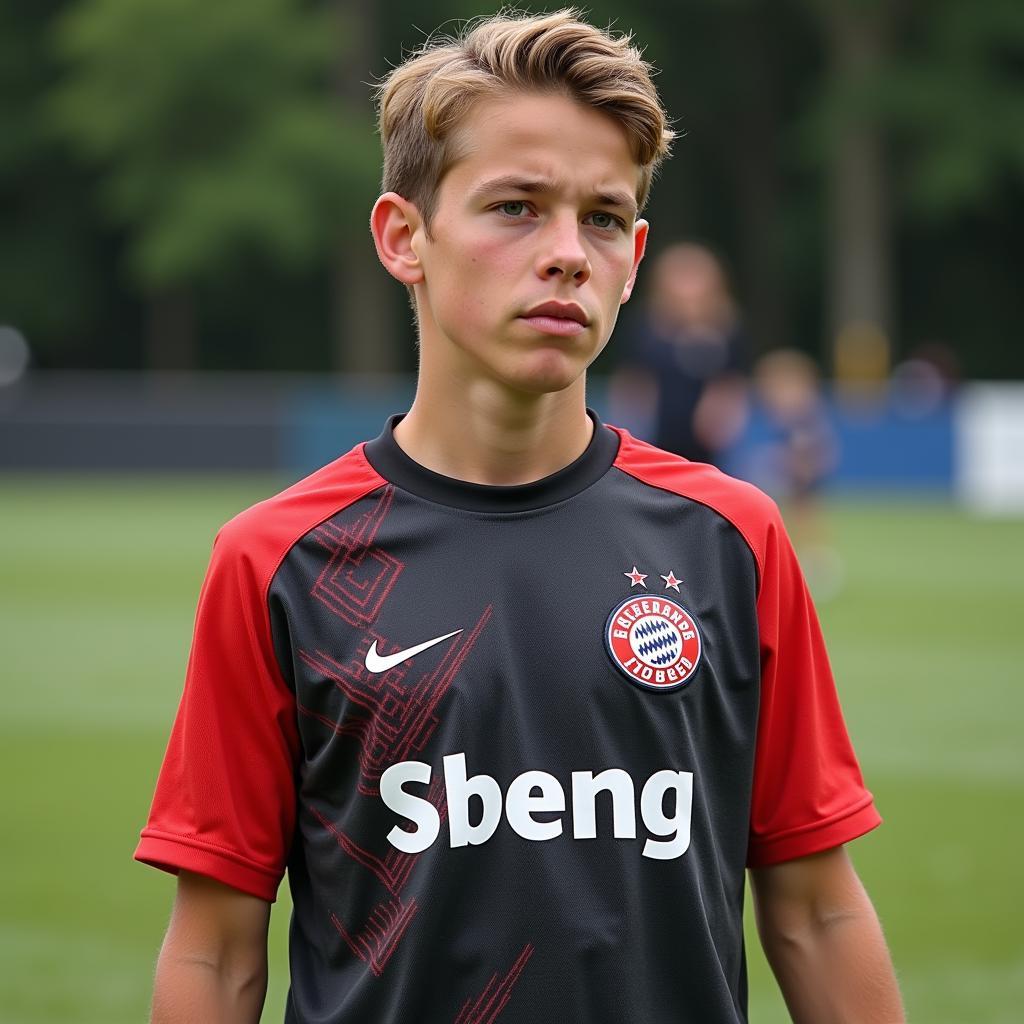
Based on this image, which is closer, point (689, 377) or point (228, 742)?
point (228, 742)

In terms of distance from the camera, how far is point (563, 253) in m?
2.35

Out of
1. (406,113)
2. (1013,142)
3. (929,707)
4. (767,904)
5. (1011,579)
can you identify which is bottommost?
(767,904)

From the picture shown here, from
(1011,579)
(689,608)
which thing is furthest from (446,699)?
(1011,579)

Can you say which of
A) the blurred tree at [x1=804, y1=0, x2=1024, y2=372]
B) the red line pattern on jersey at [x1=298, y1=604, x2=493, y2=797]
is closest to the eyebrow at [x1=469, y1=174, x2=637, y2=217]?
the red line pattern on jersey at [x1=298, y1=604, x2=493, y2=797]

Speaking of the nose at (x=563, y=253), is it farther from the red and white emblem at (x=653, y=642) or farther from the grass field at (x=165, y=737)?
the grass field at (x=165, y=737)

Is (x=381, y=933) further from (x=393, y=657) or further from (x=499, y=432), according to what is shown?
(x=499, y=432)

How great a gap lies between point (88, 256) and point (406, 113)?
4749 cm

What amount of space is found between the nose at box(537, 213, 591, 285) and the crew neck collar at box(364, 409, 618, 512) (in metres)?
0.27

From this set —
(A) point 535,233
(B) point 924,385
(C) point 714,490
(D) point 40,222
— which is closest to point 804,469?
(C) point 714,490

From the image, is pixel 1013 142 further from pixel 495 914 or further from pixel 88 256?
pixel 495 914

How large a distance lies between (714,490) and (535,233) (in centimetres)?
45

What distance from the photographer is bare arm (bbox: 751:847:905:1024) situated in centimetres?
245

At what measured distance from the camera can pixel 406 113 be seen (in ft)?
8.23

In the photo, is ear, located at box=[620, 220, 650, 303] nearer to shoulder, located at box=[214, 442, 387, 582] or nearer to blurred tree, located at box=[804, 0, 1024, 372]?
shoulder, located at box=[214, 442, 387, 582]
